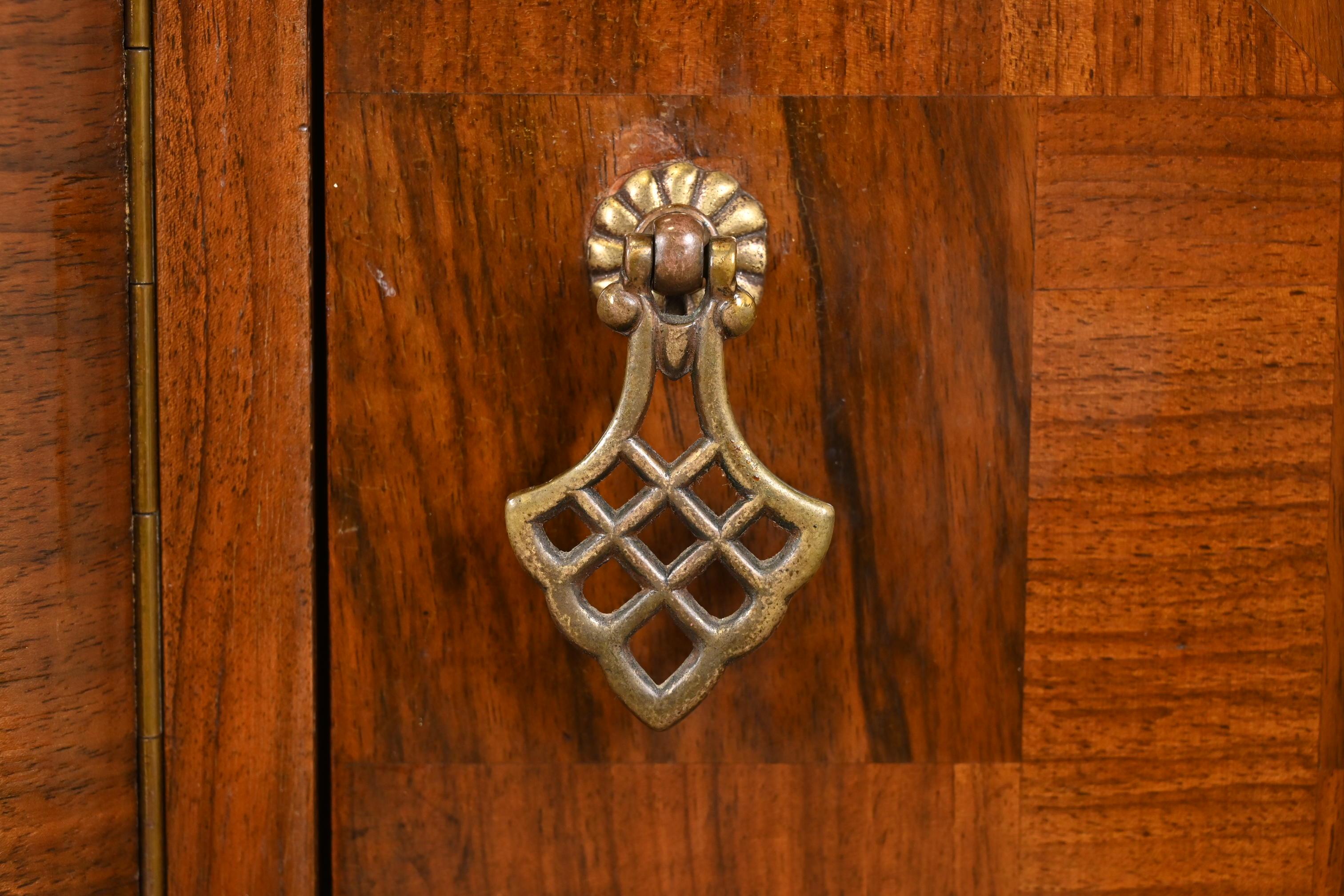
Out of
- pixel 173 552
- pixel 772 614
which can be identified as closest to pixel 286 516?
pixel 173 552

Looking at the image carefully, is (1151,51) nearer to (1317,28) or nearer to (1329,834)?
(1317,28)

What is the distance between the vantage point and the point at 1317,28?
1.24 ft

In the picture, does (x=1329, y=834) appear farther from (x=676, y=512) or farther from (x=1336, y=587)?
(x=676, y=512)

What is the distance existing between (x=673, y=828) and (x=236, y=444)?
189 mm

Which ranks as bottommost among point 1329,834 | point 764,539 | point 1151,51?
point 1329,834

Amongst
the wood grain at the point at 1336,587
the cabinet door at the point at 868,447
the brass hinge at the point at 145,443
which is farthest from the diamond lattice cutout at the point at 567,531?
the wood grain at the point at 1336,587

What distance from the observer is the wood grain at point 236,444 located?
1.20 ft

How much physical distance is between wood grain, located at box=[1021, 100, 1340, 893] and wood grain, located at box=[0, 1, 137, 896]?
29cm

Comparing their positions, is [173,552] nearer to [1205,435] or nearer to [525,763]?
[525,763]

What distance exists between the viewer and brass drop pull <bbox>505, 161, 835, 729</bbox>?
353 millimetres

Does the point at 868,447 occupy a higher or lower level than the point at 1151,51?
lower

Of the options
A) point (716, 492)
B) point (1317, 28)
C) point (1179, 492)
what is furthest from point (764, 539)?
point (1317, 28)

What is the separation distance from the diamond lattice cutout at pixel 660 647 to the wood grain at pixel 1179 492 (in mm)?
115

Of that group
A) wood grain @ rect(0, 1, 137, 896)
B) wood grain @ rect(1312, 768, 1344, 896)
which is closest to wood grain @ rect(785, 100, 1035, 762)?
wood grain @ rect(1312, 768, 1344, 896)
